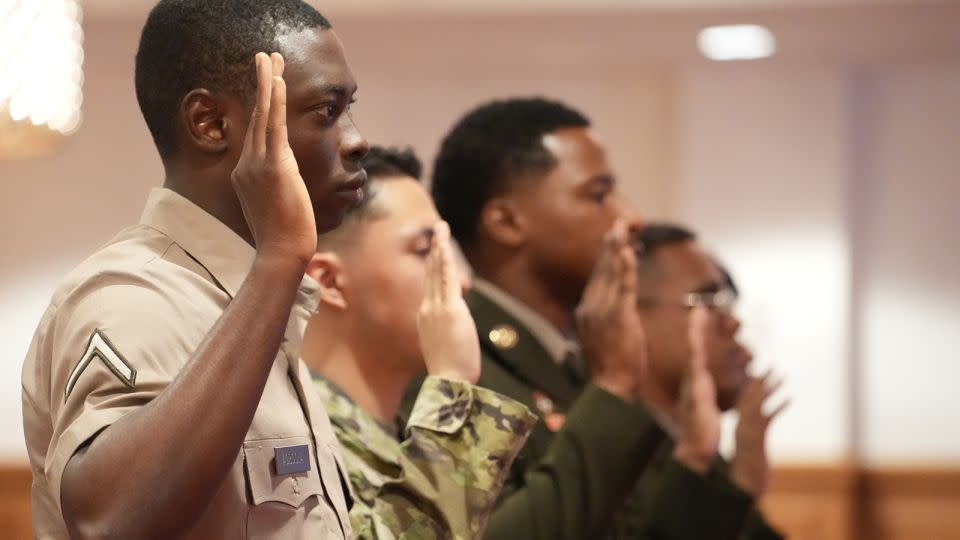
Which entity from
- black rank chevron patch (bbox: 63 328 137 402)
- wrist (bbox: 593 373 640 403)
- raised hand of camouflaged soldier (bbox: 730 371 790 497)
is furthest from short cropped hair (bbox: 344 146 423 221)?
raised hand of camouflaged soldier (bbox: 730 371 790 497)

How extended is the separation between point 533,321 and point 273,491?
1.28 m

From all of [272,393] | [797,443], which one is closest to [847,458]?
[797,443]

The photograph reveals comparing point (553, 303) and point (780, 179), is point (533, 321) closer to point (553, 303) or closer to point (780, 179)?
point (553, 303)

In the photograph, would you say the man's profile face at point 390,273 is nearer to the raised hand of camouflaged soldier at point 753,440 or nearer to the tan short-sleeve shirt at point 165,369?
the tan short-sleeve shirt at point 165,369

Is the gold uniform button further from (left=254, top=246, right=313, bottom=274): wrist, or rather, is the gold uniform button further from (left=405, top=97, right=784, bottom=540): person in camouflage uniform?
(left=254, top=246, right=313, bottom=274): wrist

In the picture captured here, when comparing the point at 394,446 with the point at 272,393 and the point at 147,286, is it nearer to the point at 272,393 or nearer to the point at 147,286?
the point at 272,393

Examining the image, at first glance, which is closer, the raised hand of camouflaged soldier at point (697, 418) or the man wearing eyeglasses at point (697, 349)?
the raised hand of camouflaged soldier at point (697, 418)

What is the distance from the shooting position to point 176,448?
38.2 inches

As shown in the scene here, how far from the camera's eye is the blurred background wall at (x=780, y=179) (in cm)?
465

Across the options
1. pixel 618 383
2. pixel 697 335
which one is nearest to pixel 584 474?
pixel 618 383

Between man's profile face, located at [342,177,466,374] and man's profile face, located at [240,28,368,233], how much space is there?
1.96 feet

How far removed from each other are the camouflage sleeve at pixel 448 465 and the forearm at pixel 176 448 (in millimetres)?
386

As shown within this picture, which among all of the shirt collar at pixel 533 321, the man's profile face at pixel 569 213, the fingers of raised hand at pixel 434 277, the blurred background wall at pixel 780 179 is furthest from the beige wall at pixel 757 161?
the fingers of raised hand at pixel 434 277

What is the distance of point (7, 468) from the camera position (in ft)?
14.9
